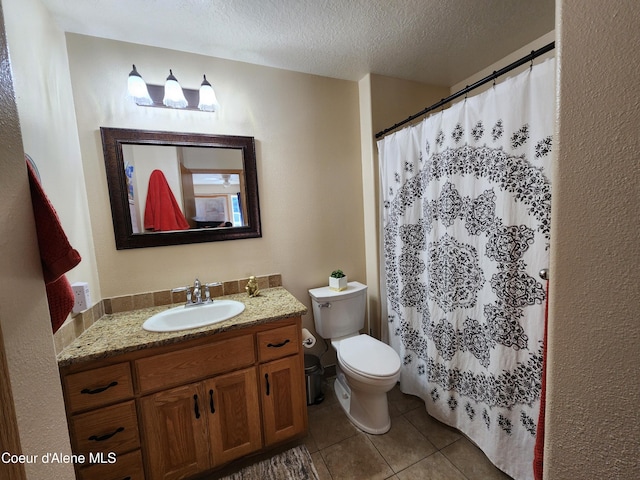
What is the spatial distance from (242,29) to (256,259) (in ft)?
4.62

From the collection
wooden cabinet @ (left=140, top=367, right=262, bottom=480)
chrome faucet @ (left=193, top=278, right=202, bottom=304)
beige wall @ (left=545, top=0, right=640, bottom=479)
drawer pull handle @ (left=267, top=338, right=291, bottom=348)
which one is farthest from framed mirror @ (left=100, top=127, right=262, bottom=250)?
beige wall @ (left=545, top=0, right=640, bottom=479)

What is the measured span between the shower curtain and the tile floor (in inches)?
3.8

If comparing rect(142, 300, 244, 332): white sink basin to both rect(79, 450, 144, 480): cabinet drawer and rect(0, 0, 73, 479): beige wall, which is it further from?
rect(0, 0, 73, 479): beige wall

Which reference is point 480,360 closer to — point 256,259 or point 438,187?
point 438,187

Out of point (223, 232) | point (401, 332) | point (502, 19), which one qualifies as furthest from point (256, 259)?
point (502, 19)

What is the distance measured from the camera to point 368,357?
1632 mm

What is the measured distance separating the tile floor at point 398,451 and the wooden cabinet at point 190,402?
0.22m

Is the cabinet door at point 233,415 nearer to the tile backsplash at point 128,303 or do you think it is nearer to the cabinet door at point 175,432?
the cabinet door at point 175,432

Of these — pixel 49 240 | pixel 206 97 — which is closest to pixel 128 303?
pixel 49 240

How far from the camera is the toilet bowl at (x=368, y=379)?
150cm

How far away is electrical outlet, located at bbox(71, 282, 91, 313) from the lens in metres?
1.26

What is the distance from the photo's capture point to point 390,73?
2.00m

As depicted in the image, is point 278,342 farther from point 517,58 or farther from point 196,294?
point 517,58

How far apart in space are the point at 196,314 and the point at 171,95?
1.32m
